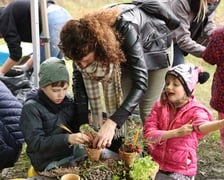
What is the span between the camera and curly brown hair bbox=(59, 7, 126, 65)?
183 centimetres

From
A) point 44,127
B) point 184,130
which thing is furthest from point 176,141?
point 44,127

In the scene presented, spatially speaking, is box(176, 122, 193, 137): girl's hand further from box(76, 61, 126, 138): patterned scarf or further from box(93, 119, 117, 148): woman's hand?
box(76, 61, 126, 138): patterned scarf

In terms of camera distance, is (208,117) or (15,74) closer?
(208,117)

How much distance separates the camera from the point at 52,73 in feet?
6.78

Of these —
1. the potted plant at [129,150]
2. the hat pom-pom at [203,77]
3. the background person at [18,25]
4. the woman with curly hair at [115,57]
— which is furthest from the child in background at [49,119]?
the background person at [18,25]

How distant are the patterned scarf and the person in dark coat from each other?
0.61m

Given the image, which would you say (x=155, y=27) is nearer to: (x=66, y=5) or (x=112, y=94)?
(x=112, y=94)

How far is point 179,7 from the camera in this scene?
2.67 metres

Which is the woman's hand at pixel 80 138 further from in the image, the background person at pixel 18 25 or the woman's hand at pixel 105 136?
the background person at pixel 18 25

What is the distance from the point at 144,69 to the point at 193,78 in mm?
341

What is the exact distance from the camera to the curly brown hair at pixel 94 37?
6.00 feet

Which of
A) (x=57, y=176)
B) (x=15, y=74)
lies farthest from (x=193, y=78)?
(x=15, y=74)

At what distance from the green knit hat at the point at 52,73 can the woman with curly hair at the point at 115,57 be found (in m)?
0.12

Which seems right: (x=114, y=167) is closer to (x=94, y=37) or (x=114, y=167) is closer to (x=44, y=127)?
(x=44, y=127)
